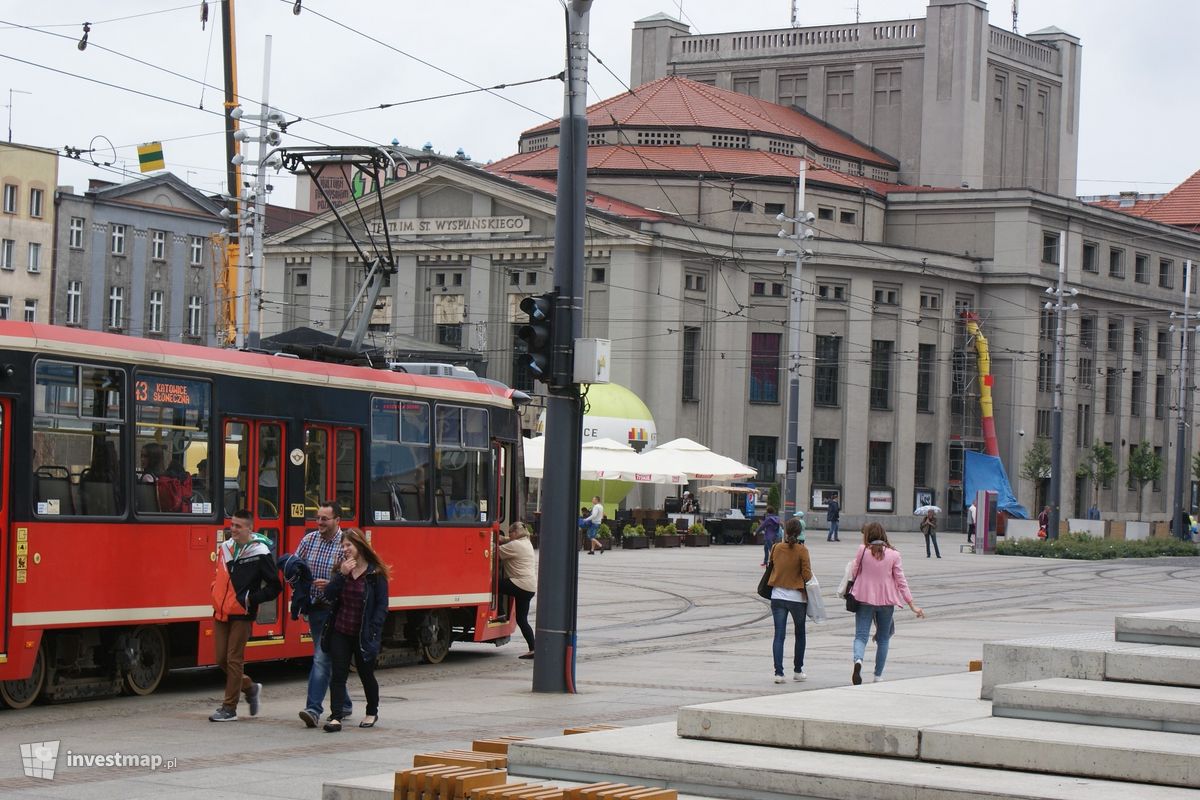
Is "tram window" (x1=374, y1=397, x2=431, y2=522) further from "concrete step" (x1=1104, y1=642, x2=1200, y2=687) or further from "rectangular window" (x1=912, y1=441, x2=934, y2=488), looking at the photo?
"rectangular window" (x1=912, y1=441, x2=934, y2=488)

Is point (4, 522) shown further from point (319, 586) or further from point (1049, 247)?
point (1049, 247)

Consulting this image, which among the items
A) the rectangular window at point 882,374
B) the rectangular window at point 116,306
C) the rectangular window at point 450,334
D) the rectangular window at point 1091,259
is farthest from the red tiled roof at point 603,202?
the rectangular window at point 1091,259

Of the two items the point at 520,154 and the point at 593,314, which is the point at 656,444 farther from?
the point at 520,154

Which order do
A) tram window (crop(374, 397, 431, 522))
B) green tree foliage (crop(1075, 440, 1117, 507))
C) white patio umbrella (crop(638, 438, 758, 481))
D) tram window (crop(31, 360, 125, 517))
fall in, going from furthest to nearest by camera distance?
green tree foliage (crop(1075, 440, 1117, 507)) → white patio umbrella (crop(638, 438, 758, 481)) → tram window (crop(374, 397, 431, 522)) → tram window (crop(31, 360, 125, 517))

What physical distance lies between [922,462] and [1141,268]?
61.5 ft

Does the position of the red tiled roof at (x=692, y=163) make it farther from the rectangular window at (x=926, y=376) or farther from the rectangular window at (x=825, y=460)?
the rectangular window at (x=825, y=460)

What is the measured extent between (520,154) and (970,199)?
67.8 feet

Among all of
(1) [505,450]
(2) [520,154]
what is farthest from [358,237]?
(1) [505,450]

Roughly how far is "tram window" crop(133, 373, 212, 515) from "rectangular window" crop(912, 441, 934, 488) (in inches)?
2494

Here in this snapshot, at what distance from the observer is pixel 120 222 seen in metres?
76.8

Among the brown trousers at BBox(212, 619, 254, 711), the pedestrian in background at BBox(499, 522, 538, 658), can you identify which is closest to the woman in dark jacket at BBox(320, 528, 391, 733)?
the brown trousers at BBox(212, 619, 254, 711)

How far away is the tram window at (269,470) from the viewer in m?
17.6

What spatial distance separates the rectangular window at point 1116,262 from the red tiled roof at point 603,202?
2555 centimetres

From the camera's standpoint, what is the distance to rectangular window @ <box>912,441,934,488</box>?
77.9 metres
